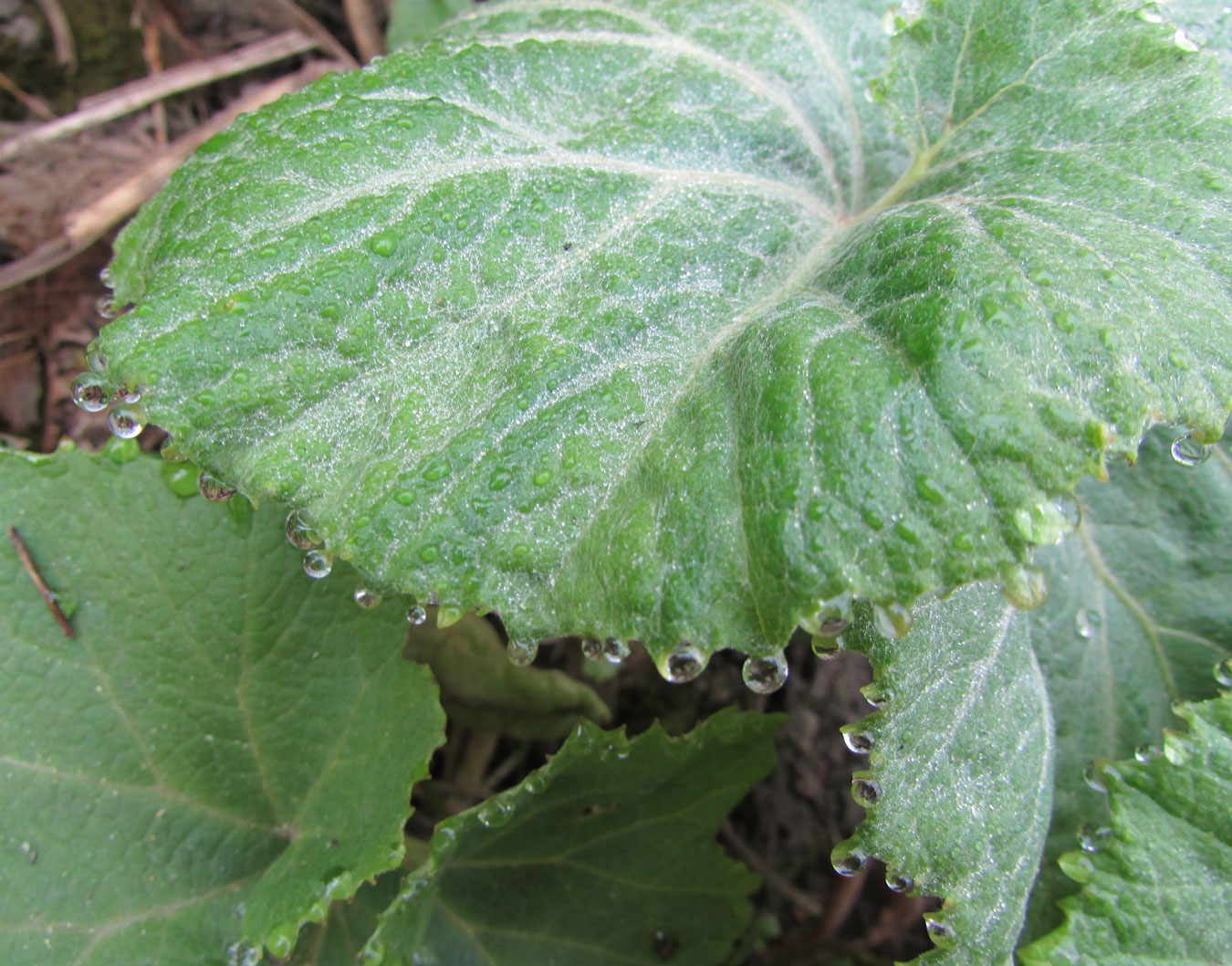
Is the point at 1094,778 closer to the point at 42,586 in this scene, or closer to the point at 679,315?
the point at 679,315

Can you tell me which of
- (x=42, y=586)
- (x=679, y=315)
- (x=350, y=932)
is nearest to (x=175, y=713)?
(x=42, y=586)

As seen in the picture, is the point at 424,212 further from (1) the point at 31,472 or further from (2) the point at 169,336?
(1) the point at 31,472

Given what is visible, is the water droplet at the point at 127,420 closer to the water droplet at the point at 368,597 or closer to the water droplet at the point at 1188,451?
the water droplet at the point at 368,597

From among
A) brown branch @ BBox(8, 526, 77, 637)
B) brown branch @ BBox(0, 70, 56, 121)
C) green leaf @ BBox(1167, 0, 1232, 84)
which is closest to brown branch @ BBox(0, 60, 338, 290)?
brown branch @ BBox(0, 70, 56, 121)

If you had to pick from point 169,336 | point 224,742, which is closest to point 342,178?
point 169,336

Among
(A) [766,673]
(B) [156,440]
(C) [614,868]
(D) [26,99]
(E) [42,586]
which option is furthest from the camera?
(D) [26,99]

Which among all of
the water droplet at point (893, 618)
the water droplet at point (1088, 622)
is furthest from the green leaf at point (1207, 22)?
the water droplet at point (893, 618)
